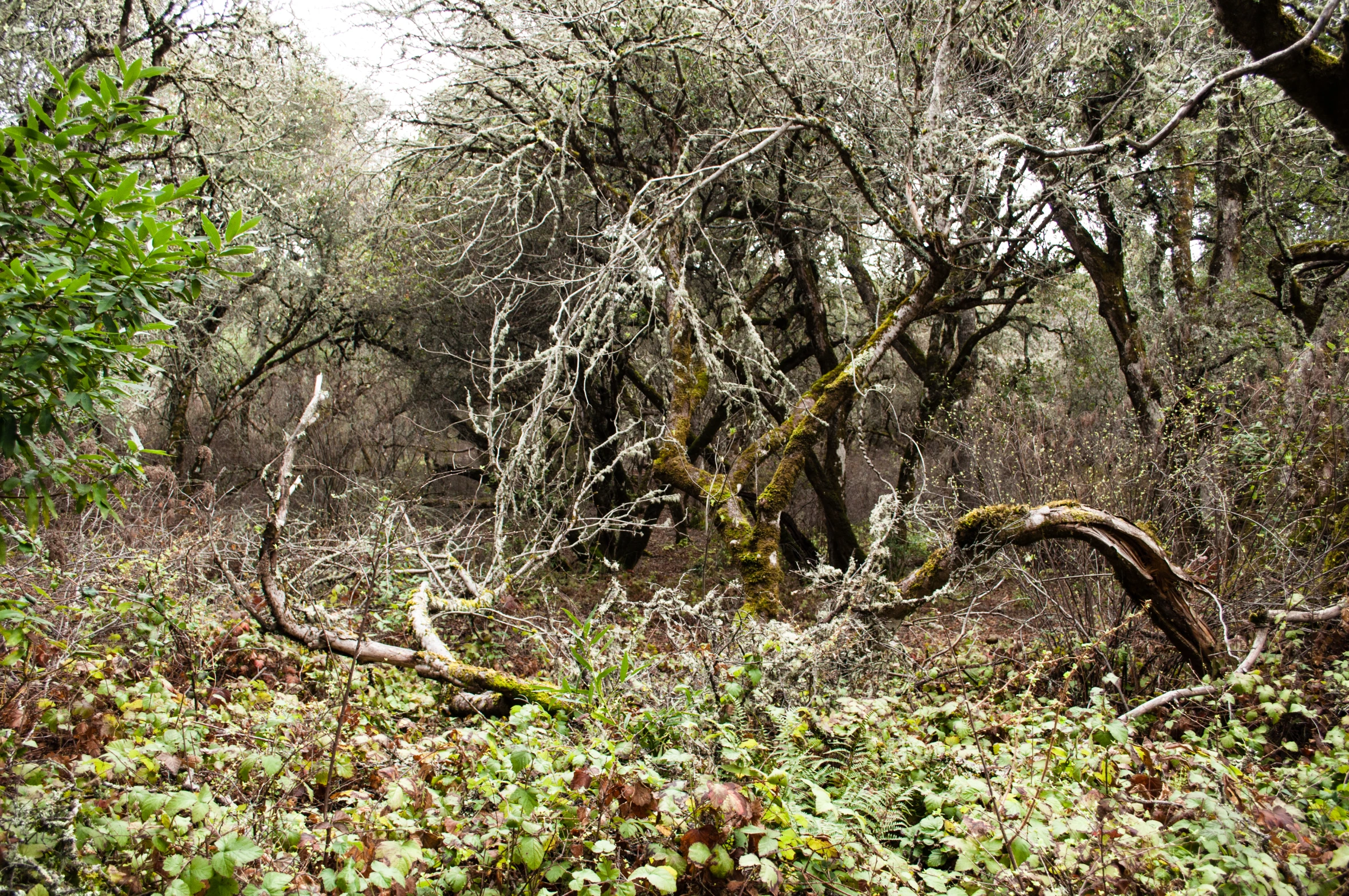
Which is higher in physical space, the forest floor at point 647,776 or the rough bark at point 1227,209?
the rough bark at point 1227,209

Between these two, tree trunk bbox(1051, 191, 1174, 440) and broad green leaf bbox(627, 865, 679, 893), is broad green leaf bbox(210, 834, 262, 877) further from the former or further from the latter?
tree trunk bbox(1051, 191, 1174, 440)

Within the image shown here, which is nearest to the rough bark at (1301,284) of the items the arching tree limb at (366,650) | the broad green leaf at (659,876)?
the arching tree limb at (366,650)

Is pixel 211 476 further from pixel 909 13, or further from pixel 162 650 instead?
pixel 909 13

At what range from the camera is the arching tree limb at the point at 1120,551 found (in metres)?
3.73

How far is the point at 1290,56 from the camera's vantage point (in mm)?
3275

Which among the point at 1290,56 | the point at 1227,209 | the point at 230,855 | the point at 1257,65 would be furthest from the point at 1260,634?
the point at 1227,209

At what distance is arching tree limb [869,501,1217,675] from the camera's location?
12.2 feet

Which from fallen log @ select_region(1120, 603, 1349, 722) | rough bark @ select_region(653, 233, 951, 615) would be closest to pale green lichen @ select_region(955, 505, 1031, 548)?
fallen log @ select_region(1120, 603, 1349, 722)

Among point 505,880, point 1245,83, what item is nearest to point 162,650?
point 505,880

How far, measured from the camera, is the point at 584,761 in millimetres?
2111

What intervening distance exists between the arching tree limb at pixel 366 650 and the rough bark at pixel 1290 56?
4.26 metres

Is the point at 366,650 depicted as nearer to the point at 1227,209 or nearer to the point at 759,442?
the point at 759,442

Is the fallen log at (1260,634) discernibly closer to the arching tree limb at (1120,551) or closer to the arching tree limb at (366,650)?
the arching tree limb at (1120,551)

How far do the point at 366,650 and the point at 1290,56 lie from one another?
506 centimetres
